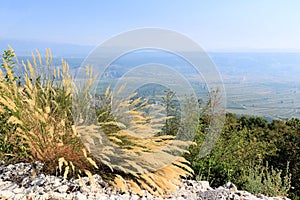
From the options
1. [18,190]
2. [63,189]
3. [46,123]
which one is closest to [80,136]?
[46,123]

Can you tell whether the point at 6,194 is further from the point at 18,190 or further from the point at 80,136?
the point at 80,136

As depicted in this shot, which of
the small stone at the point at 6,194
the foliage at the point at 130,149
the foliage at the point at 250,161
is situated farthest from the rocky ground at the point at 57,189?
the foliage at the point at 250,161

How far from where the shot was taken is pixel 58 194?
2754 mm

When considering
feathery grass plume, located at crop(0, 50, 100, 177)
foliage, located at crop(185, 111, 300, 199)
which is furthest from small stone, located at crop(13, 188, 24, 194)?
foliage, located at crop(185, 111, 300, 199)

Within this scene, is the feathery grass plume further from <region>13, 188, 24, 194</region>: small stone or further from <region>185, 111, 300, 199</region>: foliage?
<region>185, 111, 300, 199</region>: foliage

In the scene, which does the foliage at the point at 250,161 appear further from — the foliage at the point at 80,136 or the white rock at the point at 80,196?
the white rock at the point at 80,196

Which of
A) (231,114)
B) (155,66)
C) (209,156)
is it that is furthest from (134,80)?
(231,114)

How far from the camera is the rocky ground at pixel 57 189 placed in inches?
108

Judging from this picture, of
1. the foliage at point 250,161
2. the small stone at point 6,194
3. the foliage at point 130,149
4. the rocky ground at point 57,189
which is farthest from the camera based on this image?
the foliage at point 250,161

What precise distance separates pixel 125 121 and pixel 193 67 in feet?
3.20

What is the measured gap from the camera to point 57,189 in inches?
112

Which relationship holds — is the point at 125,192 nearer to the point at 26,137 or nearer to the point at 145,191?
the point at 145,191

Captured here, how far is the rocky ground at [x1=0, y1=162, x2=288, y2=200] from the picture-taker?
275 cm

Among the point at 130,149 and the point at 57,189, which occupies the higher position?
the point at 130,149
